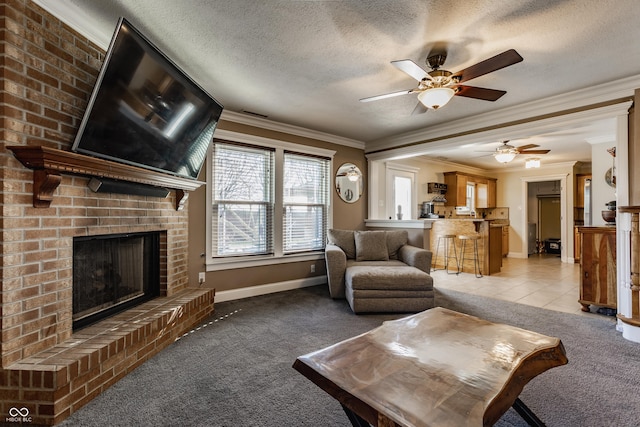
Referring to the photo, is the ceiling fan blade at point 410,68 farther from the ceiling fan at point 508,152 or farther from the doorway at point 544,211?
the doorway at point 544,211

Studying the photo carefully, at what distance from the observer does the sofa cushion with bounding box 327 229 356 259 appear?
163 inches

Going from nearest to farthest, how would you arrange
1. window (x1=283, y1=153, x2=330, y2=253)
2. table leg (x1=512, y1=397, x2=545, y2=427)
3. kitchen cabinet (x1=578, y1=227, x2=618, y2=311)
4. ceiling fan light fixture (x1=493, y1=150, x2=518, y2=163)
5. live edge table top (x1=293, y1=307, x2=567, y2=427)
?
1. live edge table top (x1=293, y1=307, x2=567, y2=427)
2. table leg (x1=512, y1=397, x2=545, y2=427)
3. kitchen cabinet (x1=578, y1=227, x2=618, y2=311)
4. window (x1=283, y1=153, x2=330, y2=253)
5. ceiling fan light fixture (x1=493, y1=150, x2=518, y2=163)

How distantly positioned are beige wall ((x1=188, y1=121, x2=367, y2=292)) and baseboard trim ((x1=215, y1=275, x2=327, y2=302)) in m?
0.05

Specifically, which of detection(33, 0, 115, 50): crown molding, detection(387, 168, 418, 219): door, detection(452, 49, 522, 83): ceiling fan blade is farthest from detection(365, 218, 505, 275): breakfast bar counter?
detection(33, 0, 115, 50): crown molding

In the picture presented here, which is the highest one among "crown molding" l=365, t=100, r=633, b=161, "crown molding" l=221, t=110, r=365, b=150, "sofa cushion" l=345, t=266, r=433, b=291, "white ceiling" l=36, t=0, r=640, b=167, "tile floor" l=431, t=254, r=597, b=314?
"white ceiling" l=36, t=0, r=640, b=167

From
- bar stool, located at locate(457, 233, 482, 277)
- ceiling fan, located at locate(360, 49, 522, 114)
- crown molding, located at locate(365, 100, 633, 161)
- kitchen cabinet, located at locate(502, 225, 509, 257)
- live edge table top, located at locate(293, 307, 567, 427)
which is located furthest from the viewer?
kitchen cabinet, located at locate(502, 225, 509, 257)

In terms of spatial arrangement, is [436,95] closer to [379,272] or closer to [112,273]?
[379,272]

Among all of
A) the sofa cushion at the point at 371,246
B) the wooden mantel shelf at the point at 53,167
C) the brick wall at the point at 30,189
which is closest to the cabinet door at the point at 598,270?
the sofa cushion at the point at 371,246

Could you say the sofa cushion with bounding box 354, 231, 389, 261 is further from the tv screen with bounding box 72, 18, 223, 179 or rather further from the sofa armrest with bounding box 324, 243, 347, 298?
the tv screen with bounding box 72, 18, 223, 179

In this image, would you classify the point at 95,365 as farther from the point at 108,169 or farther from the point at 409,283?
the point at 409,283

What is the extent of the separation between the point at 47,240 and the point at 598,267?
15.7 feet

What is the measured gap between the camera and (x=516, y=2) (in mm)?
1796

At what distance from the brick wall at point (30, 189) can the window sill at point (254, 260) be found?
5.13 ft

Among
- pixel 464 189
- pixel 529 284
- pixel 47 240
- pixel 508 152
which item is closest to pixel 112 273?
pixel 47 240
